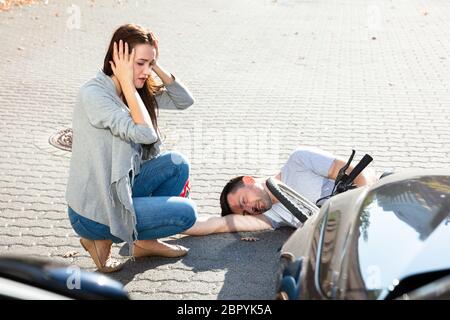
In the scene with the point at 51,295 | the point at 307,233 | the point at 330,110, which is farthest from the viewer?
the point at 330,110

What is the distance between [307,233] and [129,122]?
1.49m

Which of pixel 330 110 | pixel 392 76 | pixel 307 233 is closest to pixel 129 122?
pixel 307 233

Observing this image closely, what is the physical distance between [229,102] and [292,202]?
17.1 ft

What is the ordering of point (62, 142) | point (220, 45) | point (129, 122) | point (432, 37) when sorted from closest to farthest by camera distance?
point (129, 122) < point (62, 142) < point (220, 45) < point (432, 37)

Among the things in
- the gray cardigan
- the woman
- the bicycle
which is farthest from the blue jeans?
the bicycle

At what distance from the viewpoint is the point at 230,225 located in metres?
5.02

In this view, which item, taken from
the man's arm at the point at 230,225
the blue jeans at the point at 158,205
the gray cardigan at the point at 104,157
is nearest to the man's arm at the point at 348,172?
the man's arm at the point at 230,225

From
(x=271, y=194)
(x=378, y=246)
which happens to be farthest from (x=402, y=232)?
(x=271, y=194)

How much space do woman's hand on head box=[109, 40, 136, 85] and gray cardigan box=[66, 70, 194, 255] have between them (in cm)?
10

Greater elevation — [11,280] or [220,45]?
[220,45]

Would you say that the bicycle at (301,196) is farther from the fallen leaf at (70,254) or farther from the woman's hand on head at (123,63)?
the fallen leaf at (70,254)

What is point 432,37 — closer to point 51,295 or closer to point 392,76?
point 392,76

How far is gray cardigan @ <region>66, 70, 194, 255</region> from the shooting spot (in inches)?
158

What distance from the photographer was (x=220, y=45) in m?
12.9
